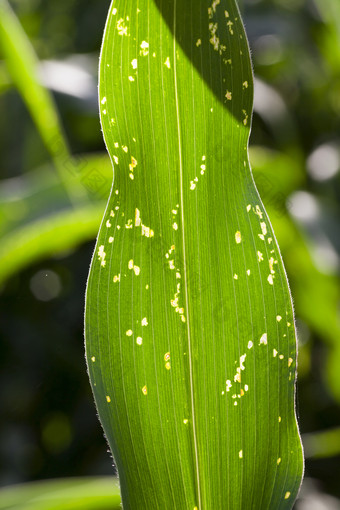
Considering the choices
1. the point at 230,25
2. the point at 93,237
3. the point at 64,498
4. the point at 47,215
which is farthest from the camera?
the point at 93,237

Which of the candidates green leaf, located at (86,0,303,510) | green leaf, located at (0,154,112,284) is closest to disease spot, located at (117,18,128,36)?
green leaf, located at (86,0,303,510)

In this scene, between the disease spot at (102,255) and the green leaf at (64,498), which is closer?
the disease spot at (102,255)

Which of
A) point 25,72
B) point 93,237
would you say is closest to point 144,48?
point 25,72

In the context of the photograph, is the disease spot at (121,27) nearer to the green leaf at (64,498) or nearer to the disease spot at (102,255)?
the disease spot at (102,255)

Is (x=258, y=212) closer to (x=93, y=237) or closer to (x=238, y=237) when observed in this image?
(x=238, y=237)

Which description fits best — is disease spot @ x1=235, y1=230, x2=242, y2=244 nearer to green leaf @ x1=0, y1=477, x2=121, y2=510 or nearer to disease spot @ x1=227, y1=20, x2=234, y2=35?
disease spot @ x1=227, y1=20, x2=234, y2=35

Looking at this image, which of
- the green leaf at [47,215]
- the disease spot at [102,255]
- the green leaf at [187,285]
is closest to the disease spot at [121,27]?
the green leaf at [187,285]
